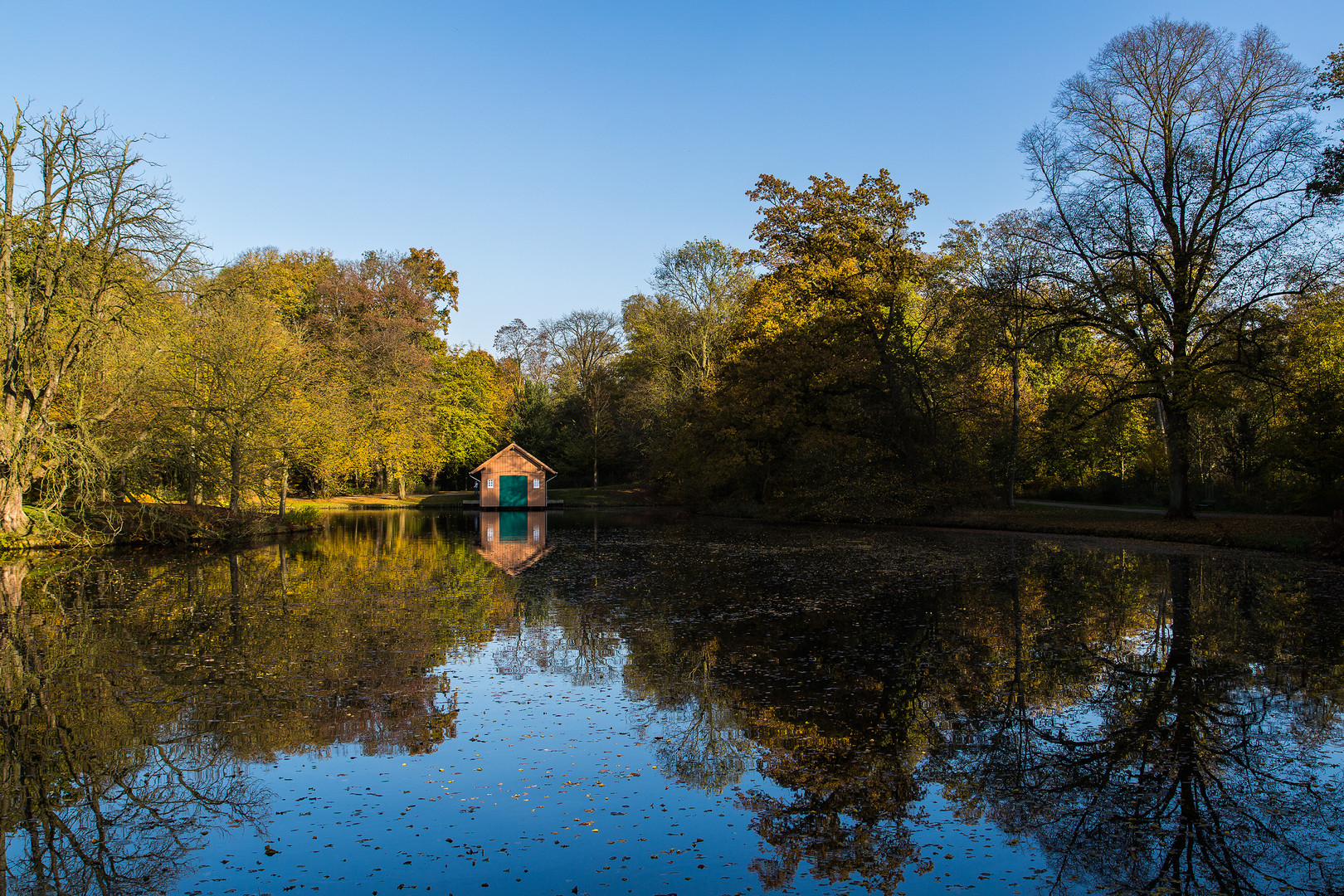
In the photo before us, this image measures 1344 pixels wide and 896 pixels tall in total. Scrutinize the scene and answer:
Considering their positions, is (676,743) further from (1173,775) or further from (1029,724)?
(1173,775)

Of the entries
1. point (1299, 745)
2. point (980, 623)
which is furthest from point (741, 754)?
point (980, 623)

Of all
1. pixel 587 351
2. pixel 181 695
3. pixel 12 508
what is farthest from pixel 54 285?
pixel 587 351

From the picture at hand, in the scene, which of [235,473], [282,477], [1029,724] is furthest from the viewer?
[282,477]

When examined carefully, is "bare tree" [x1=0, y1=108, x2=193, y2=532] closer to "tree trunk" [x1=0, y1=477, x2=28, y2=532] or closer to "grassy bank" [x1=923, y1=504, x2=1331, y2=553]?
"tree trunk" [x1=0, y1=477, x2=28, y2=532]

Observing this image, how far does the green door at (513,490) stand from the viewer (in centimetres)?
4975

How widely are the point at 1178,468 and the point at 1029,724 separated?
2317cm

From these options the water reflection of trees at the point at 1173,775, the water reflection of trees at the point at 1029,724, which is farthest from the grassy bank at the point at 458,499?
the water reflection of trees at the point at 1173,775

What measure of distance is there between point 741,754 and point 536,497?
45.3 m

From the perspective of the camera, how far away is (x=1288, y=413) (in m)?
25.4

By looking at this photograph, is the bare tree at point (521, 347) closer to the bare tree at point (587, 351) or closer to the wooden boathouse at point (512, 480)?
the bare tree at point (587, 351)

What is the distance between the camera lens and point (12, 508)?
21469 millimetres

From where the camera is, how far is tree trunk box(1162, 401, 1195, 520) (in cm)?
2619

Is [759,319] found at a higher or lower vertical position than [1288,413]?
higher

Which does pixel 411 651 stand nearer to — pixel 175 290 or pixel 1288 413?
pixel 175 290
